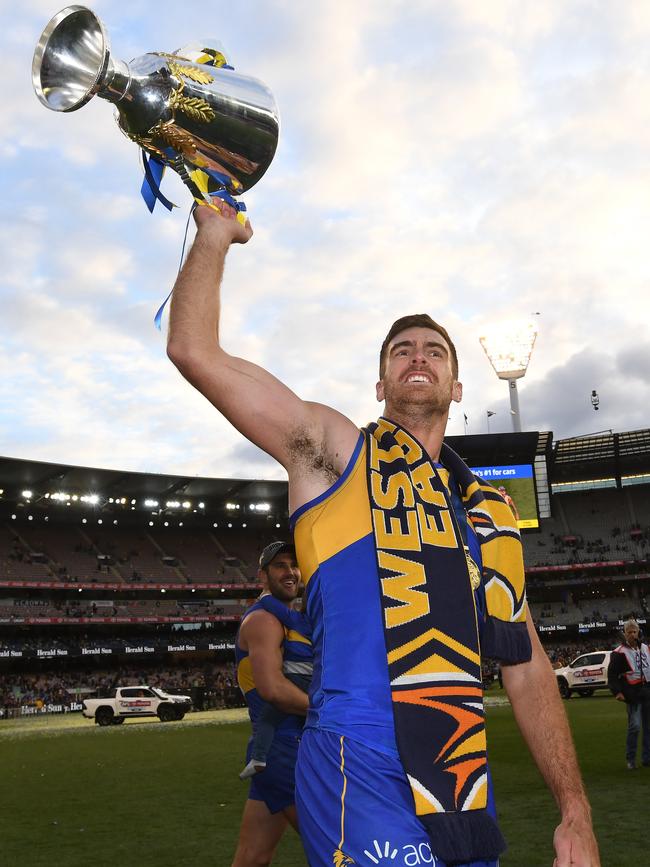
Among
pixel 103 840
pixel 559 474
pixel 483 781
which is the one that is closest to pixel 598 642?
pixel 559 474

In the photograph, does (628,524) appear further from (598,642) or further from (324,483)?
(324,483)

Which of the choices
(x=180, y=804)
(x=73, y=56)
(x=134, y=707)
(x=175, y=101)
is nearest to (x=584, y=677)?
(x=134, y=707)

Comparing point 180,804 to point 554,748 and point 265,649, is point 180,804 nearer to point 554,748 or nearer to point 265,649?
point 265,649

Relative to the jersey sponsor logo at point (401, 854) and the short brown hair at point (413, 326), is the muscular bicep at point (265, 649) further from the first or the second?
the jersey sponsor logo at point (401, 854)

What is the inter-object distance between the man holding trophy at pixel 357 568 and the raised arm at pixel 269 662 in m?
1.71

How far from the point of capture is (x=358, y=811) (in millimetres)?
1983

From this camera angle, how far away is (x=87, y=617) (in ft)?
170

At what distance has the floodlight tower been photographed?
1779 inches

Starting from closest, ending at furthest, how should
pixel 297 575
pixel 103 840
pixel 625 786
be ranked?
pixel 297 575 < pixel 103 840 < pixel 625 786

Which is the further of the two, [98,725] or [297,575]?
[98,725]

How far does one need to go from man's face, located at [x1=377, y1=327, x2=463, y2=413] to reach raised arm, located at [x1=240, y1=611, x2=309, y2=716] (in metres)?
1.97

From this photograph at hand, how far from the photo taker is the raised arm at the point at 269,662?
163 inches

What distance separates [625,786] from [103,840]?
5.72 meters

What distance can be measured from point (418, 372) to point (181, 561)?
58.8 meters
